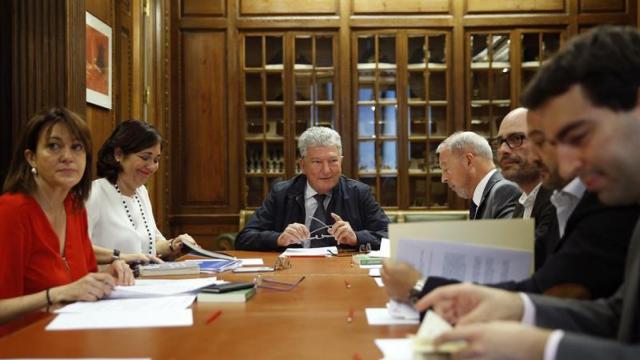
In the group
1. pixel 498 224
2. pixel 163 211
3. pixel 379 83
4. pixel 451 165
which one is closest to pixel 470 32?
pixel 379 83

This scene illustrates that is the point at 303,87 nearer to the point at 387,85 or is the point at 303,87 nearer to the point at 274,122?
the point at 274,122

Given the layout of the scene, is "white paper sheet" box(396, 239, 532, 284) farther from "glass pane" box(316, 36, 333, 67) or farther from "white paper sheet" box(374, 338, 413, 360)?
"glass pane" box(316, 36, 333, 67)

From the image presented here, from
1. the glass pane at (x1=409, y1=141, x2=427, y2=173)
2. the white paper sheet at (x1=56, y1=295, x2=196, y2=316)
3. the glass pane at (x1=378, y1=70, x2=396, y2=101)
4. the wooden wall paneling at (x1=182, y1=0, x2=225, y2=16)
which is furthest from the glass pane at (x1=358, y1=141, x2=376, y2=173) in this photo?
the white paper sheet at (x1=56, y1=295, x2=196, y2=316)

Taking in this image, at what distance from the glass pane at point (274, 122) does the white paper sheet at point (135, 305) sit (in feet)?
13.6

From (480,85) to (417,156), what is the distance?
0.86m

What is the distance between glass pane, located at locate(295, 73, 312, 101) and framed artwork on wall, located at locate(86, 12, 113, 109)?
6.60 ft

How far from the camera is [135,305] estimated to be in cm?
172

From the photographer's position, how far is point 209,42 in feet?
19.1

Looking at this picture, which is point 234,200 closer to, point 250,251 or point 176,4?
point 176,4

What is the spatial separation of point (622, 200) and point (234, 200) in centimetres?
490

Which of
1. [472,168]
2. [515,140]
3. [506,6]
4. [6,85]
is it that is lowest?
[472,168]

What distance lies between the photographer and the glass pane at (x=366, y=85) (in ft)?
19.1

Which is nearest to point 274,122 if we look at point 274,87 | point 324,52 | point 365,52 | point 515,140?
point 274,87

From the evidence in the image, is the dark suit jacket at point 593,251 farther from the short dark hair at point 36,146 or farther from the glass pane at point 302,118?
the glass pane at point 302,118
